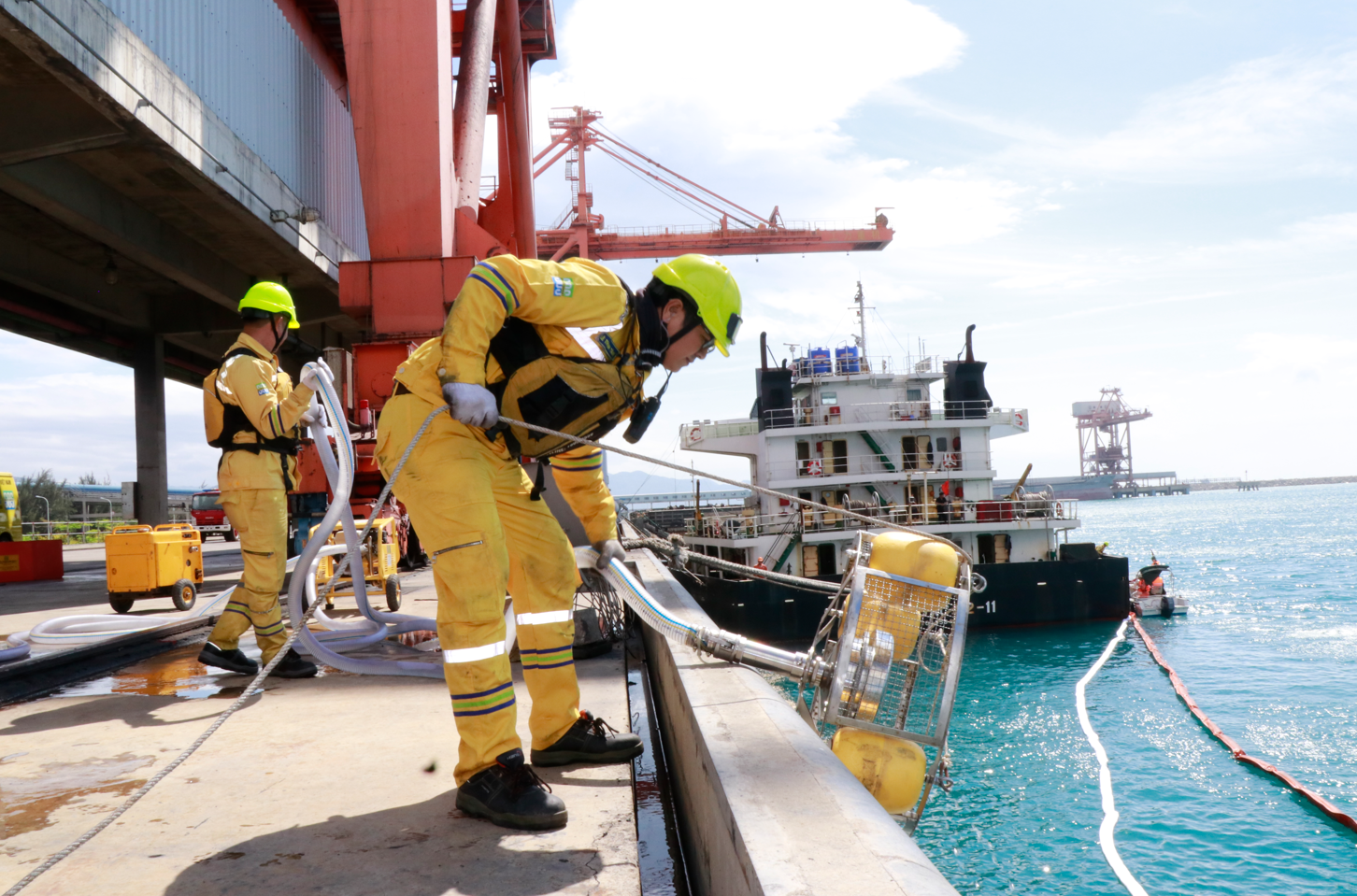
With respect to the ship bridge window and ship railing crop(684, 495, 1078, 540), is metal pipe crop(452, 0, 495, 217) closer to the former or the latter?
ship railing crop(684, 495, 1078, 540)

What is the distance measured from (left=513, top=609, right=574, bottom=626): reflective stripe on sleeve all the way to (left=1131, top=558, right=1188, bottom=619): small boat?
24.1 metres

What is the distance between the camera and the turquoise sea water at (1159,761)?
8.23m

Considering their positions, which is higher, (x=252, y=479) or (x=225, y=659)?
(x=252, y=479)

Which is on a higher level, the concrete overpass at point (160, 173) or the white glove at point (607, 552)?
the concrete overpass at point (160, 173)

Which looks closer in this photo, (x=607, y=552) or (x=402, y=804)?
(x=402, y=804)

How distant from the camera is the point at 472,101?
1094cm

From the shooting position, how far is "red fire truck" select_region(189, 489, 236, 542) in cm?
2416

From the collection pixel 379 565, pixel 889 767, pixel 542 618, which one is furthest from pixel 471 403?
pixel 379 565

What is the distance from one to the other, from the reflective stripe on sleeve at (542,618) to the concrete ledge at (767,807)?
1.48 ft

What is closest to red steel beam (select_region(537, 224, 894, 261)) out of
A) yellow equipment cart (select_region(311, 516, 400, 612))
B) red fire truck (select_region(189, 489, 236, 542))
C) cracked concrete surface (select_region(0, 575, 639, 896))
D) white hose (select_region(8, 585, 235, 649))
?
red fire truck (select_region(189, 489, 236, 542))

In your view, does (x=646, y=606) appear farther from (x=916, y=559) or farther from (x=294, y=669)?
(x=294, y=669)

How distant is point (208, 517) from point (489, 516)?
2621cm

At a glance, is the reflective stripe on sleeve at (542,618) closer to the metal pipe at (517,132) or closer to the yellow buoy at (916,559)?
the yellow buoy at (916,559)

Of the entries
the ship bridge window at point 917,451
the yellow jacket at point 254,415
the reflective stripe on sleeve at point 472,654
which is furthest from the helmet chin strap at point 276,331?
the ship bridge window at point 917,451
